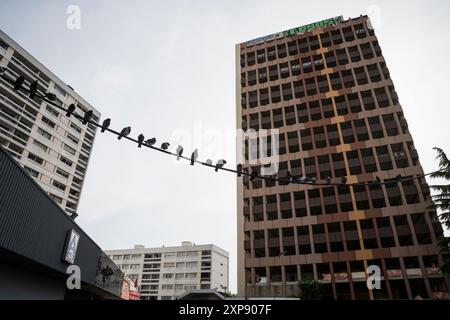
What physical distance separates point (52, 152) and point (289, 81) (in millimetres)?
40300

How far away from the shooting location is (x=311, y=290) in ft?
103

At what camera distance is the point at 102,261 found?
21906 millimetres

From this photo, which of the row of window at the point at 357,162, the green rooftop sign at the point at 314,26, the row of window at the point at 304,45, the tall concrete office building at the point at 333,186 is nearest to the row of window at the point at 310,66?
the tall concrete office building at the point at 333,186

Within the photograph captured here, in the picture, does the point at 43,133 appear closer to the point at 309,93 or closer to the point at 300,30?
the point at 309,93

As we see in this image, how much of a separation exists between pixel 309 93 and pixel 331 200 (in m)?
19.5

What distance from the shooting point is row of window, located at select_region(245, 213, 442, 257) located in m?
35.7

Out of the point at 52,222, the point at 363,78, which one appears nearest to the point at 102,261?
the point at 52,222

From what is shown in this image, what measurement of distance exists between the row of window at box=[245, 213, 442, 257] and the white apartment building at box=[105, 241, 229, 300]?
49930 mm

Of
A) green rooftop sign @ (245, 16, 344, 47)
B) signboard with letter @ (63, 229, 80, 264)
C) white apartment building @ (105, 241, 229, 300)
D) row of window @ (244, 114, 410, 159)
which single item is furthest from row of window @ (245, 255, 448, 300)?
white apartment building @ (105, 241, 229, 300)

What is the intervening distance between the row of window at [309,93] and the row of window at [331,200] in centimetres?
1371

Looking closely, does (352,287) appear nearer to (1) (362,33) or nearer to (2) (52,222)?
(2) (52,222)

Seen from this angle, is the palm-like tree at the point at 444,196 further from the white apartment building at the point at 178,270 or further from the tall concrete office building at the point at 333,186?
the white apartment building at the point at 178,270

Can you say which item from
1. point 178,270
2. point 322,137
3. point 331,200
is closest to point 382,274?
point 331,200

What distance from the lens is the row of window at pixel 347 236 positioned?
35656 millimetres
